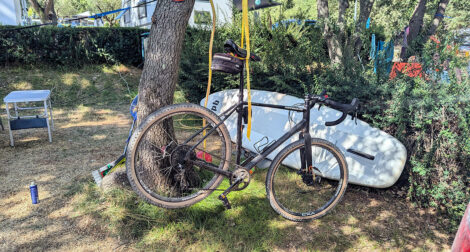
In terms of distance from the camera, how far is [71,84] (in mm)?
9383

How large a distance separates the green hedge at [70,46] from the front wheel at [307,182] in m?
8.68

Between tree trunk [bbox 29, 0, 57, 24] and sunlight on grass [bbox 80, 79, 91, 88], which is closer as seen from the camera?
sunlight on grass [bbox 80, 79, 91, 88]

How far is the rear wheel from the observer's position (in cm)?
232

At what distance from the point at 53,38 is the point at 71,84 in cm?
185

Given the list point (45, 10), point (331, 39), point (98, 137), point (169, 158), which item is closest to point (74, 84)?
point (98, 137)

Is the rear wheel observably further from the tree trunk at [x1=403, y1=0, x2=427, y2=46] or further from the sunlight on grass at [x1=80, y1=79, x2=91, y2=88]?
the tree trunk at [x1=403, y1=0, x2=427, y2=46]

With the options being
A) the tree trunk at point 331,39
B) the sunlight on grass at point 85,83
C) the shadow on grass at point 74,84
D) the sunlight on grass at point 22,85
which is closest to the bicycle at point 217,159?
the tree trunk at point 331,39

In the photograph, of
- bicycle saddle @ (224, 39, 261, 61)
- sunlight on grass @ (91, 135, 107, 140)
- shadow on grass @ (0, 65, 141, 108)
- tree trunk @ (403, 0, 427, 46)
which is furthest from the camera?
tree trunk @ (403, 0, 427, 46)

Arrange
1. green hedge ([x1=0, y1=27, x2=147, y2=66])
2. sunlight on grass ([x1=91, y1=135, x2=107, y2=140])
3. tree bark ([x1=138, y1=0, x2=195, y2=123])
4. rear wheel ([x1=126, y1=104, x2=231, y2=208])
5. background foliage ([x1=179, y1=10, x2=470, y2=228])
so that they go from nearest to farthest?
rear wheel ([x1=126, y1=104, x2=231, y2=208]) < tree bark ([x1=138, y1=0, x2=195, y2=123]) < background foliage ([x1=179, y1=10, x2=470, y2=228]) < sunlight on grass ([x1=91, y1=135, x2=107, y2=140]) < green hedge ([x1=0, y1=27, x2=147, y2=66])

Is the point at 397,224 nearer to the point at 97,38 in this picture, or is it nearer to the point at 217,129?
the point at 217,129

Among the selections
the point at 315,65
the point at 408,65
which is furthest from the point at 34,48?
the point at 408,65

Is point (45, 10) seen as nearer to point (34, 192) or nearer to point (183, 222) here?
point (34, 192)

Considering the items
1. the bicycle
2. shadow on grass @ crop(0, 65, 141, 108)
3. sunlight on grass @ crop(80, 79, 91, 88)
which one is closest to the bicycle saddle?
the bicycle

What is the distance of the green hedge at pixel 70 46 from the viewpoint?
9523 millimetres
